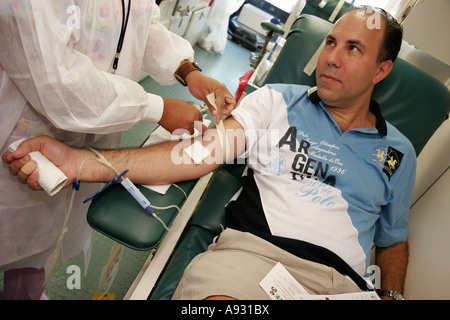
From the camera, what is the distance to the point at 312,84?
1412 millimetres

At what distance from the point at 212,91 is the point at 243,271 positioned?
26.1 inches

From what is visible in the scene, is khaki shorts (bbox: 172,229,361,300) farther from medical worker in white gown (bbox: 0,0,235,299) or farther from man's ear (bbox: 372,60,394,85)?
man's ear (bbox: 372,60,394,85)

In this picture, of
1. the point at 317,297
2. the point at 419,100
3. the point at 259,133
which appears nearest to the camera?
the point at 317,297

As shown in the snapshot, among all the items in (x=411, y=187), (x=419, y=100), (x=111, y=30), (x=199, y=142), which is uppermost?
(x=419, y=100)

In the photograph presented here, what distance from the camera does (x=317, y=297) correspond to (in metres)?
0.86

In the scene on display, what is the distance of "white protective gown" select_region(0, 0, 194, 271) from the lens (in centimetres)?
61

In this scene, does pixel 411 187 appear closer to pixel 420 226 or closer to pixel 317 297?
pixel 420 226

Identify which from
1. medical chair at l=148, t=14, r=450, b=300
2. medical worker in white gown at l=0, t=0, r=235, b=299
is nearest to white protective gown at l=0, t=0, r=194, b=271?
medical worker in white gown at l=0, t=0, r=235, b=299

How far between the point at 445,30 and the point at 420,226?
41.1 inches

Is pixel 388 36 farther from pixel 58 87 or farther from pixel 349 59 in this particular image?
pixel 58 87

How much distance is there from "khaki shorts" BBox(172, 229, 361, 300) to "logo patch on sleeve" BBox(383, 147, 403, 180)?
506mm

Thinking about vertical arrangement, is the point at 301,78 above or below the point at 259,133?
above
